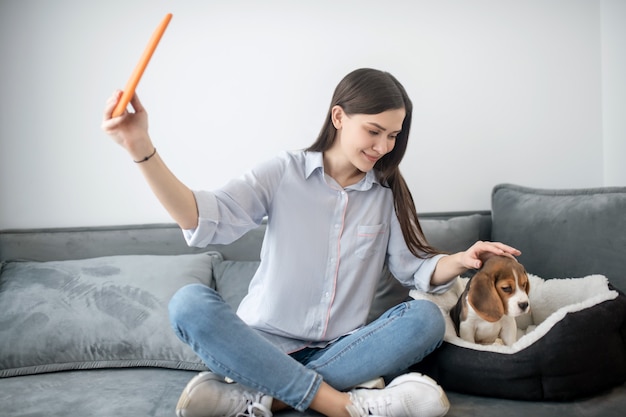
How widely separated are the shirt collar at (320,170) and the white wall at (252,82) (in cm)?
67

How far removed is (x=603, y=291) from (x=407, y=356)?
23.1 inches

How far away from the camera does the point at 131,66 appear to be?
2531 millimetres

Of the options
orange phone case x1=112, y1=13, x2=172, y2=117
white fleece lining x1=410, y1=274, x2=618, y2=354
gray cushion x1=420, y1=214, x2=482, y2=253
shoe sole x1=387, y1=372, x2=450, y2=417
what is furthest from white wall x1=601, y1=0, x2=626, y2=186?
orange phone case x1=112, y1=13, x2=172, y2=117

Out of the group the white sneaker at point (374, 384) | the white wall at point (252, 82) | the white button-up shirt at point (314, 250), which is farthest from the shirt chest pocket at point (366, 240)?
the white wall at point (252, 82)

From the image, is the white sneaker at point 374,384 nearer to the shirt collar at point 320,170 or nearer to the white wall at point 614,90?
the shirt collar at point 320,170

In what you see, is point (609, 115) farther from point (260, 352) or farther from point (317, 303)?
point (260, 352)

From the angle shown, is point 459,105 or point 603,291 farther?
Result: point 459,105

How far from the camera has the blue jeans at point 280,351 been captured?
1.53 meters

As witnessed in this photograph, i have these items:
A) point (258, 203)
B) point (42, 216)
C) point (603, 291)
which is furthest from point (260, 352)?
point (42, 216)

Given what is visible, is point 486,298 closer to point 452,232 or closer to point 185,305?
point 452,232

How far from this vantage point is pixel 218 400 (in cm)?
155

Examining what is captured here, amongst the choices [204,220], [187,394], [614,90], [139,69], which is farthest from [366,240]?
[614,90]

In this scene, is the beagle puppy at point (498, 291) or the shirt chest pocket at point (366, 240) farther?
the shirt chest pocket at point (366, 240)

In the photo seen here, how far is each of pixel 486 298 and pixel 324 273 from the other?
46cm
